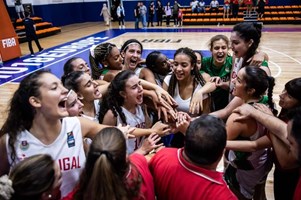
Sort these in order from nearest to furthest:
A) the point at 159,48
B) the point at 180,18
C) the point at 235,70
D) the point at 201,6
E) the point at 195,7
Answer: the point at 235,70
the point at 159,48
the point at 180,18
the point at 201,6
the point at 195,7

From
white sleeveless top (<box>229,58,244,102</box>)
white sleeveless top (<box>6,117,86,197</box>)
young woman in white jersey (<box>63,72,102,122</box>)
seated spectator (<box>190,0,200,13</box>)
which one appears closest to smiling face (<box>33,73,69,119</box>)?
white sleeveless top (<box>6,117,86,197</box>)

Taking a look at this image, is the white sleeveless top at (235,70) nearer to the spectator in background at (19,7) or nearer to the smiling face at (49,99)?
the smiling face at (49,99)

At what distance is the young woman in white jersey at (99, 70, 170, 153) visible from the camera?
275 cm

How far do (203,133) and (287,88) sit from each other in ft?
3.71

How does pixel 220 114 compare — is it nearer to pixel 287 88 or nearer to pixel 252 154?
pixel 252 154

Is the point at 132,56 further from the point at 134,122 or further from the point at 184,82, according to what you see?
the point at 134,122

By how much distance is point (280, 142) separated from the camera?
202cm

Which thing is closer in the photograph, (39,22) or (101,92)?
(101,92)

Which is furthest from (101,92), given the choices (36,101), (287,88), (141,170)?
(287,88)

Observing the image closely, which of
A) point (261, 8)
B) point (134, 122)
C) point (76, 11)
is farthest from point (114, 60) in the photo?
point (76, 11)

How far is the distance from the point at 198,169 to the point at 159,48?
37.1ft

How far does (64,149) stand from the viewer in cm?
204

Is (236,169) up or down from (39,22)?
down

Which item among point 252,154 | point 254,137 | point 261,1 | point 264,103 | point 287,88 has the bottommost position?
point 252,154
